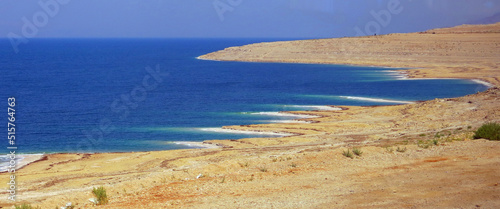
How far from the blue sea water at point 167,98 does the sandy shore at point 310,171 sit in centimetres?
504

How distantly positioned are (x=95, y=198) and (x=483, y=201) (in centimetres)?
1023

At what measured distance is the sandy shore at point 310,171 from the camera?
1402 centimetres

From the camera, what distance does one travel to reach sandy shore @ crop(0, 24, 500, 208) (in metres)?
14.0

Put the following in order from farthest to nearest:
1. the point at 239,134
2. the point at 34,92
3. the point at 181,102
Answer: the point at 34,92
the point at 181,102
the point at 239,134

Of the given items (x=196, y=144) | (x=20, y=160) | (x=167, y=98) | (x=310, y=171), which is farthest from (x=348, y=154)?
(x=167, y=98)

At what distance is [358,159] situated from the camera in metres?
18.9

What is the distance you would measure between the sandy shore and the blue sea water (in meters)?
5.04

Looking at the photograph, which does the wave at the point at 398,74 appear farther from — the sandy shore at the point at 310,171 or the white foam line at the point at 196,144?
the white foam line at the point at 196,144

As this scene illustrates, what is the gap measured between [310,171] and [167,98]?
137 ft

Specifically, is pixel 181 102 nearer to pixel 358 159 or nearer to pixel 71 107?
pixel 71 107

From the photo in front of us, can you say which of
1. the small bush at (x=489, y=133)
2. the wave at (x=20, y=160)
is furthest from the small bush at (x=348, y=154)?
the wave at (x=20, y=160)

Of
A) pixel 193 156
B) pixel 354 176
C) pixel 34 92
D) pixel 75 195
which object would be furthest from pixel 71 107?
pixel 354 176

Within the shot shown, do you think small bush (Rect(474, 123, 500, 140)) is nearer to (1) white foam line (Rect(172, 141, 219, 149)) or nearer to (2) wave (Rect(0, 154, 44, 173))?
(1) white foam line (Rect(172, 141, 219, 149))

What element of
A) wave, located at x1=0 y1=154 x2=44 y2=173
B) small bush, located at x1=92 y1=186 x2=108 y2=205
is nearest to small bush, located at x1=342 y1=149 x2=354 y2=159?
small bush, located at x1=92 y1=186 x2=108 y2=205
